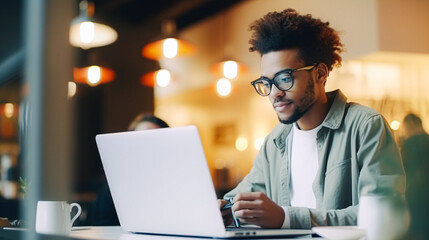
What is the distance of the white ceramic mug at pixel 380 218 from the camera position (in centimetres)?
120

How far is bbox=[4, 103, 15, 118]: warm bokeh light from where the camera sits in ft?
7.81

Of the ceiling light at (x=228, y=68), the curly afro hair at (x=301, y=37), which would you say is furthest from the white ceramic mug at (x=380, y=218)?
the ceiling light at (x=228, y=68)

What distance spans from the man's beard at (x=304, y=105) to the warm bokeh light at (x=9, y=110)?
1.20 metres

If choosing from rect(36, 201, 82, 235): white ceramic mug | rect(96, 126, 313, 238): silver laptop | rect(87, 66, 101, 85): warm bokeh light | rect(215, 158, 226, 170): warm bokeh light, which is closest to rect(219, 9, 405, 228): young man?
rect(96, 126, 313, 238): silver laptop

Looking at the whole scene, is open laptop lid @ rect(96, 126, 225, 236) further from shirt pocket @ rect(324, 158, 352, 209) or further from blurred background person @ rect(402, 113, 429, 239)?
shirt pocket @ rect(324, 158, 352, 209)

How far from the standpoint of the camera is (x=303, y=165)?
1995 millimetres

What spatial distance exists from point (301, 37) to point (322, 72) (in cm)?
16

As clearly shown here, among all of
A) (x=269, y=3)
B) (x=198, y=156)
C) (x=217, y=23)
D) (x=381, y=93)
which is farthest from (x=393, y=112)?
(x=217, y=23)

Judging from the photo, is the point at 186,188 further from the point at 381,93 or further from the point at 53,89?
the point at 381,93

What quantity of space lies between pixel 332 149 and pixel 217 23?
4995 millimetres

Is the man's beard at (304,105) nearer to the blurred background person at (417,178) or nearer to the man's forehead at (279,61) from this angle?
the man's forehead at (279,61)

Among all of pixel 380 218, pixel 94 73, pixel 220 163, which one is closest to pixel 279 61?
pixel 380 218

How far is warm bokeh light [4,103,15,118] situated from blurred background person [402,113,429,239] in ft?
5.35

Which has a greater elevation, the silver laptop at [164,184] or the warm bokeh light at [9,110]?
the warm bokeh light at [9,110]
